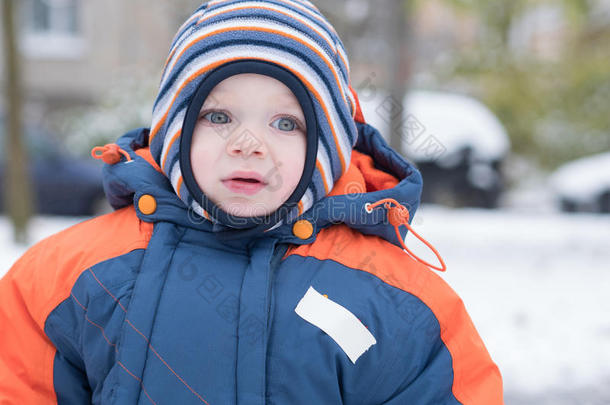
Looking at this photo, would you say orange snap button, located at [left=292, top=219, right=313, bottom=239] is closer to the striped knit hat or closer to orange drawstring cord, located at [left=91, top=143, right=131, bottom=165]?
the striped knit hat

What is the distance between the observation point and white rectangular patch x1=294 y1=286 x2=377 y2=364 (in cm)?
126

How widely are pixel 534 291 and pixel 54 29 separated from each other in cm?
1556

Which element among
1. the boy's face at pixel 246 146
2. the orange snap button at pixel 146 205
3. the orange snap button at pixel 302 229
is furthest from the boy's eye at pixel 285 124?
the orange snap button at pixel 146 205

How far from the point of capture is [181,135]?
4.17 ft

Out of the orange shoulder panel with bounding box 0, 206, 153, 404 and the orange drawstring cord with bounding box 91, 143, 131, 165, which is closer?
the orange shoulder panel with bounding box 0, 206, 153, 404

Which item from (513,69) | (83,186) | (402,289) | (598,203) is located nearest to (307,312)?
(402,289)

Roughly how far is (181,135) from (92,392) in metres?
0.64

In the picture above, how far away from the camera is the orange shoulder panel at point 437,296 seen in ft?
4.32

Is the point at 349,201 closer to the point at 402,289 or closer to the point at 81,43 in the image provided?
the point at 402,289

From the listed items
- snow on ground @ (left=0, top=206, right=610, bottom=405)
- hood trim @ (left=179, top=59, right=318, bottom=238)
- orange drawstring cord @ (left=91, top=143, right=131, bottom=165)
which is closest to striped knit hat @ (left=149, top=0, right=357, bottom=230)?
hood trim @ (left=179, top=59, right=318, bottom=238)

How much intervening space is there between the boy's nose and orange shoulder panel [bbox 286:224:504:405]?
257 mm

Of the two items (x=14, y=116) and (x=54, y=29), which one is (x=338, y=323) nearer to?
(x=14, y=116)

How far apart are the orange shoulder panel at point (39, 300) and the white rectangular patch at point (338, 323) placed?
39cm

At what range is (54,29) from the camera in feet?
52.8
